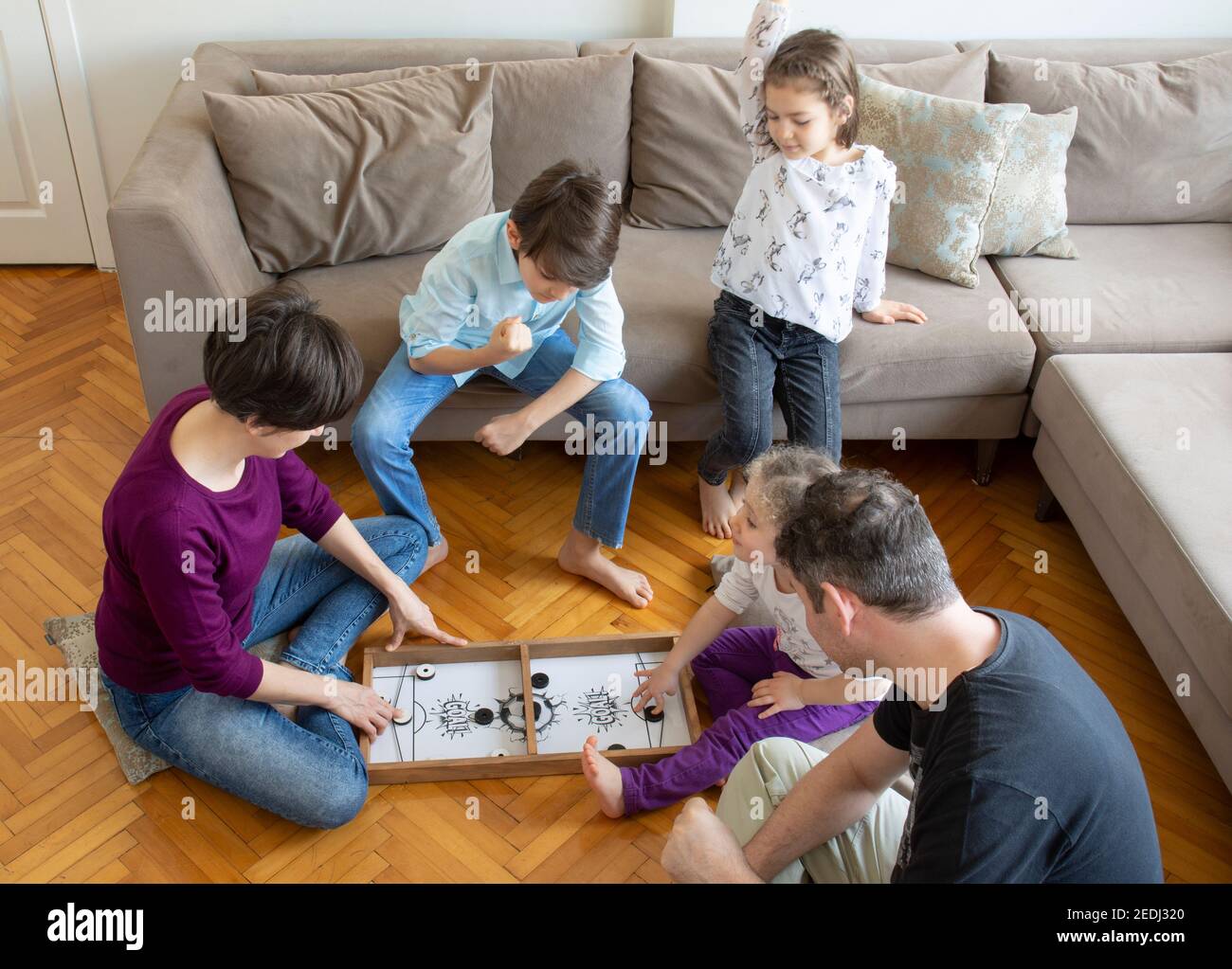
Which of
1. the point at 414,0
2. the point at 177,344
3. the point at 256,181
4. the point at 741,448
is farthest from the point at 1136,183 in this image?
the point at 177,344

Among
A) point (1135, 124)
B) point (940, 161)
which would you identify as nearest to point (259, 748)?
point (940, 161)

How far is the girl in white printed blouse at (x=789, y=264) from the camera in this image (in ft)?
7.22

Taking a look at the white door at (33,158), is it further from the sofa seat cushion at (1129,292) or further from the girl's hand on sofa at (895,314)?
the sofa seat cushion at (1129,292)

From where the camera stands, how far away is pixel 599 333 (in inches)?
86.9

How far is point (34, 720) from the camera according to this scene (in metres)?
1.98

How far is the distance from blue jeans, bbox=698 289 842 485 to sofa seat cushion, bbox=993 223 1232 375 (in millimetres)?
532

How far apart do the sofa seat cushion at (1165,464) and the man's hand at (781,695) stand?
697mm

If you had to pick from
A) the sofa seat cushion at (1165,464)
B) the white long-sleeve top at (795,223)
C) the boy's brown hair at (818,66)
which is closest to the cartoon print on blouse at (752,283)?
the white long-sleeve top at (795,223)

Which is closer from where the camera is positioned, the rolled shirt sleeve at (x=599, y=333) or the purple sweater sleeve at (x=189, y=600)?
the purple sweater sleeve at (x=189, y=600)

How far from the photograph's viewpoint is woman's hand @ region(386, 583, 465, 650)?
81.2 inches

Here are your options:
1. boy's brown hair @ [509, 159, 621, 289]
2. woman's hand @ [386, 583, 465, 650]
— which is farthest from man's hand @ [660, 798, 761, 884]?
boy's brown hair @ [509, 159, 621, 289]

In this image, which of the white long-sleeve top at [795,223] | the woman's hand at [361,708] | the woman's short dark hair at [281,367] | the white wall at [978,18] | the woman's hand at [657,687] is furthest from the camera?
the white wall at [978,18]

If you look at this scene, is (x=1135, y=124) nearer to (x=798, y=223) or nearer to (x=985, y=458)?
(x=985, y=458)
